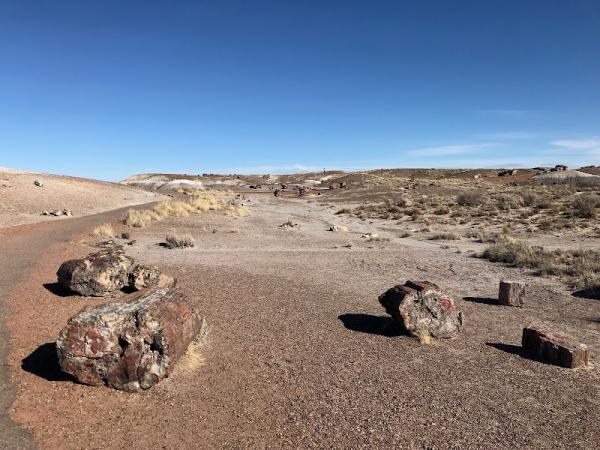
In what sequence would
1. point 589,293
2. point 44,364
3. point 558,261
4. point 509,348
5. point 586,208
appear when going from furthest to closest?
point 586,208
point 558,261
point 589,293
point 509,348
point 44,364

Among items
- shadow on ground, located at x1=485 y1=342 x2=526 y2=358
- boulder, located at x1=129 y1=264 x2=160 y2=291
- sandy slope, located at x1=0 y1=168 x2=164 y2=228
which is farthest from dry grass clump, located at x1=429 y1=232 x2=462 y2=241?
sandy slope, located at x1=0 y1=168 x2=164 y2=228

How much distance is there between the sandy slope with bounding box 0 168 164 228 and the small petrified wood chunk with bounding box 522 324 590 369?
24379mm

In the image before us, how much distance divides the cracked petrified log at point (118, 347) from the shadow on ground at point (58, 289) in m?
4.49

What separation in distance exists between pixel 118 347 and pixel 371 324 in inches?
210

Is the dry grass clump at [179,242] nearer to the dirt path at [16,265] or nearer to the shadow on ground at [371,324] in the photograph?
the dirt path at [16,265]

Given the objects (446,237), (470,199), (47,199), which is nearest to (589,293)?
(446,237)

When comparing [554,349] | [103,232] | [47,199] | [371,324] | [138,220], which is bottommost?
[371,324]

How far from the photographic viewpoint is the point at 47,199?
34.5 meters

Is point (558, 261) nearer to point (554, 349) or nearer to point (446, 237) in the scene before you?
point (446, 237)

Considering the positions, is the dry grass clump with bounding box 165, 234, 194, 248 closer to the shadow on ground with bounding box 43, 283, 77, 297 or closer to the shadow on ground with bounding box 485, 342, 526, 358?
the shadow on ground with bounding box 43, 283, 77, 297

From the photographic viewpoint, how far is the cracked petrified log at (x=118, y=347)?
621cm

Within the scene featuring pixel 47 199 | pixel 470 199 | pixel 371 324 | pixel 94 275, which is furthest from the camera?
pixel 470 199

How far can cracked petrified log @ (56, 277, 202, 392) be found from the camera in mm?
6207

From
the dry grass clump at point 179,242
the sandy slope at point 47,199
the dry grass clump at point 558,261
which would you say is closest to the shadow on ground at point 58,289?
the dry grass clump at point 179,242
